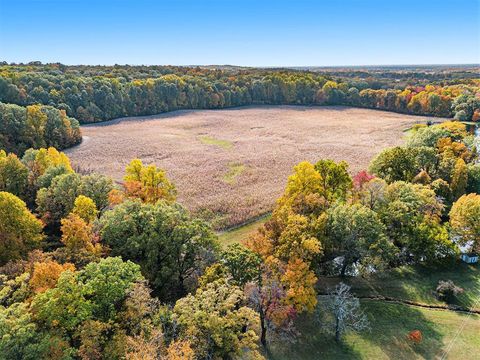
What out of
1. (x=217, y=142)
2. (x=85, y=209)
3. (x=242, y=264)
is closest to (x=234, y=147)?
(x=217, y=142)

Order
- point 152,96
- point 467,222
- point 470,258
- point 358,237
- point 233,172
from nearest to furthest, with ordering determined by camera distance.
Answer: point 358,237, point 467,222, point 470,258, point 233,172, point 152,96

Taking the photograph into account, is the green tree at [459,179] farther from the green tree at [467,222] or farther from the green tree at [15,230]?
the green tree at [15,230]

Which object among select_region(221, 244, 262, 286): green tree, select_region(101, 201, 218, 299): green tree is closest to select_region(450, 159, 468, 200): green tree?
select_region(221, 244, 262, 286): green tree

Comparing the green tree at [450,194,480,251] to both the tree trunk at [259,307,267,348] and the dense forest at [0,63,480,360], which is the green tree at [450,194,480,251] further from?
the tree trunk at [259,307,267,348]

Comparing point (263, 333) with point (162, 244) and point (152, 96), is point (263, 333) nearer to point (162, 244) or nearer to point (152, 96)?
point (162, 244)

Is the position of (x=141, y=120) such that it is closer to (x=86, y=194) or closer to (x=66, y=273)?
(x=86, y=194)

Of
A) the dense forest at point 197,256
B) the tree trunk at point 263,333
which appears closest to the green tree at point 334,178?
the dense forest at point 197,256

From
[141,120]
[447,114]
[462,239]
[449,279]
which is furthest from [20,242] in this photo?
[447,114]
